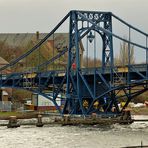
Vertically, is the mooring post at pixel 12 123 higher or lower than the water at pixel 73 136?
higher

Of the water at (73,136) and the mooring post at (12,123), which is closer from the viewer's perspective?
the water at (73,136)

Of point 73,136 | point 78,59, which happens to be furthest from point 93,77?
point 73,136

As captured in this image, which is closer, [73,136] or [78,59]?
[73,136]

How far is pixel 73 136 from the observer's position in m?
76.7

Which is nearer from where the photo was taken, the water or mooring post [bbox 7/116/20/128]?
the water

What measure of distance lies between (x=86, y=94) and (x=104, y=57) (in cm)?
753

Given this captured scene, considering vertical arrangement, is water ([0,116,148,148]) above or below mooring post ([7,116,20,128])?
below

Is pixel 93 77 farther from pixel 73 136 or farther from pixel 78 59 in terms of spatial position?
pixel 73 136

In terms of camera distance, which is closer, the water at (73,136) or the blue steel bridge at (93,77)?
the water at (73,136)

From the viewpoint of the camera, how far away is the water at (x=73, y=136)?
6638 centimetres

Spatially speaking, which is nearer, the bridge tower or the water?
the water

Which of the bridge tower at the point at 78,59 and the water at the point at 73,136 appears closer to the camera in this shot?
the water at the point at 73,136

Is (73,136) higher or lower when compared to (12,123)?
lower

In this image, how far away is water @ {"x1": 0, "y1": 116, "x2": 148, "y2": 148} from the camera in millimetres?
66375
